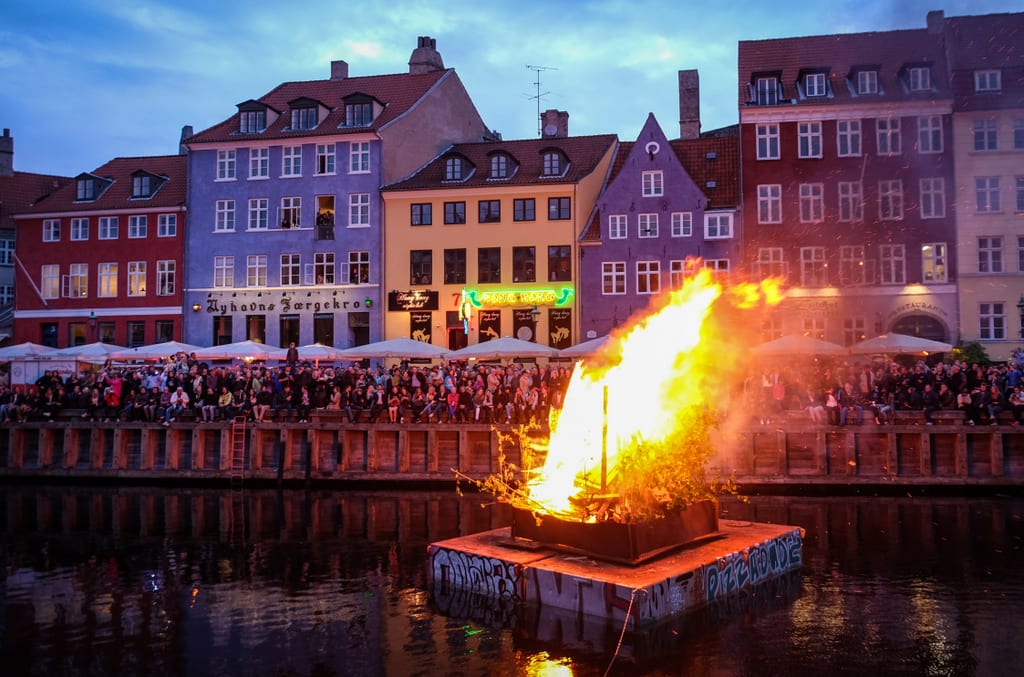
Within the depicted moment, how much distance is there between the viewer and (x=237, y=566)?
68.8 ft

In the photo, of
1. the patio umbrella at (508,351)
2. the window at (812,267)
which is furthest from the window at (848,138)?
the patio umbrella at (508,351)

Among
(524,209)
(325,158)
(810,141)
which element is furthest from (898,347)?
(325,158)

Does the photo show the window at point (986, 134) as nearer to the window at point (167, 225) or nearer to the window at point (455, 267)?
the window at point (455, 267)

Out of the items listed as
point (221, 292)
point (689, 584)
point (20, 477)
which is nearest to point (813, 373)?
point (689, 584)

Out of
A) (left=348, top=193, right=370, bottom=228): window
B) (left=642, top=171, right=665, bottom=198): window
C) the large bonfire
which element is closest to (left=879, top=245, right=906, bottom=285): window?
(left=642, top=171, right=665, bottom=198): window

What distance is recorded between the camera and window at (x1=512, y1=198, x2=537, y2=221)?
5034 cm

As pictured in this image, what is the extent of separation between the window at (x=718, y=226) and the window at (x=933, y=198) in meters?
10.1

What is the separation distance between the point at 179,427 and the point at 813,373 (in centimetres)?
2507

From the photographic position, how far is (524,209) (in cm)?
5059

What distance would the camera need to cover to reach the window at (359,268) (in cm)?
5253

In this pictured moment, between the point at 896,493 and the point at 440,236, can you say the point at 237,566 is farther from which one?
the point at 440,236

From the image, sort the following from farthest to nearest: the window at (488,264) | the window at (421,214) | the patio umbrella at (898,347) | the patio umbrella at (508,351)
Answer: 1. the window at (421,214)
2. the window at (488,264)
3. the patio umbrella at (508,351)
4. the patio umbrella at (898,347)

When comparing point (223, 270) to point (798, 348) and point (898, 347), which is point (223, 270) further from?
point (898, 347)

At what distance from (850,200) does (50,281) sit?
165 feet
